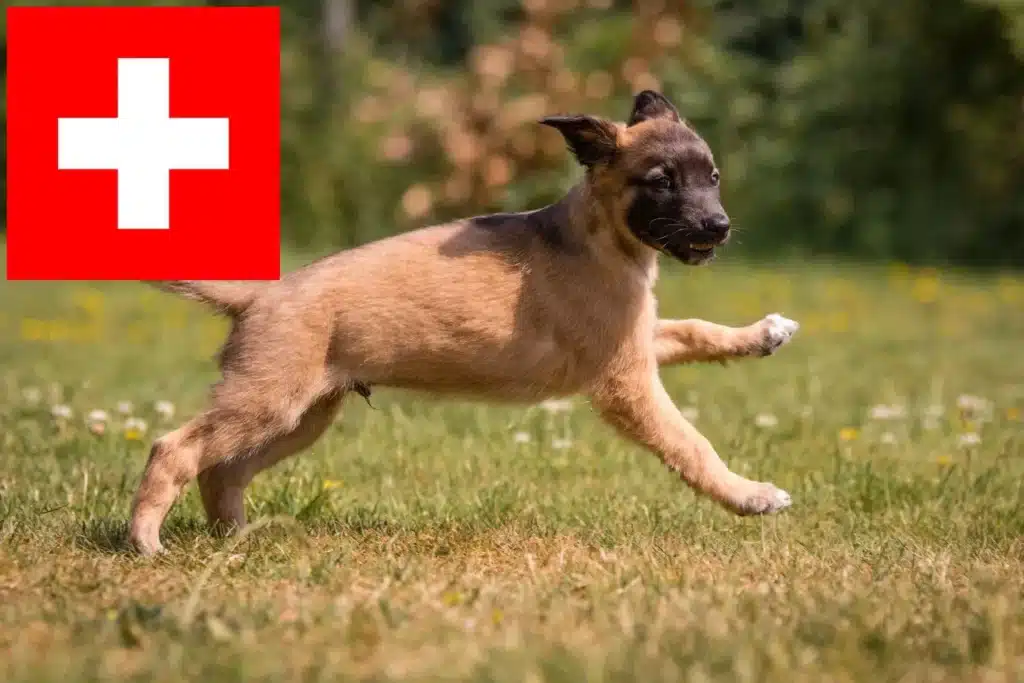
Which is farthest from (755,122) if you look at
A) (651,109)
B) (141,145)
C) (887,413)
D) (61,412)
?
(651,109)

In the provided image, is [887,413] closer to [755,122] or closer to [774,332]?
[774,332]

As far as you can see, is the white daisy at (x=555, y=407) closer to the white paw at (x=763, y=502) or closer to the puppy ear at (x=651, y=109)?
the puppy ear at (x=651, y=109)

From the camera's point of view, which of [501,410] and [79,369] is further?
[79,369]

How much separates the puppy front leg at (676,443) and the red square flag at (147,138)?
203 cm

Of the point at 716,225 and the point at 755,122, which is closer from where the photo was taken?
the point at 716,225

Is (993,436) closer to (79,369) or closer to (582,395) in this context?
(582,395)

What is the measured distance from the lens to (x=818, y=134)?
14758 mm

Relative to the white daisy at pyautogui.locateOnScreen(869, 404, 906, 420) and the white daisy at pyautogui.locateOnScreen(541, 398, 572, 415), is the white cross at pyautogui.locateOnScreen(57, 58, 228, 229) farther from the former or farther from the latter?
the white daisy at pyautogui.locateOnScreen(869, 404, 906, 420)

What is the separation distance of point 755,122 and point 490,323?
37.1 feet

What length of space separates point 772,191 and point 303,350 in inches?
427

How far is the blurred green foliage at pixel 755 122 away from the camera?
45.7 ft

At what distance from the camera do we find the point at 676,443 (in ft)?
14.2

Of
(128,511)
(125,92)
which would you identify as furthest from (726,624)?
(125,92)

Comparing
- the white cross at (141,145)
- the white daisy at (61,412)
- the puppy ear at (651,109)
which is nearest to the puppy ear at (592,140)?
the puppy ear at (651,109)
